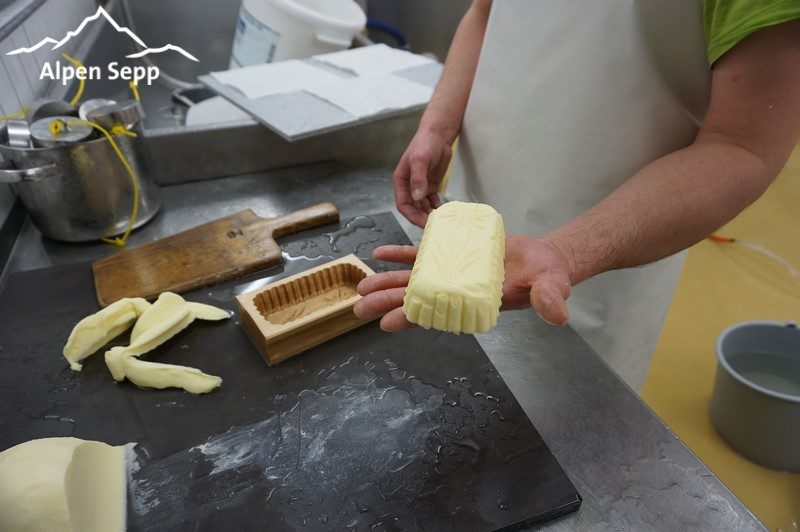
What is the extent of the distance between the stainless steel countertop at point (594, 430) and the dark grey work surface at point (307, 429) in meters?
0.05

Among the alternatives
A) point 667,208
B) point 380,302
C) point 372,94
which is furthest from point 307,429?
point 372,94

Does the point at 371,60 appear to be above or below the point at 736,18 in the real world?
below

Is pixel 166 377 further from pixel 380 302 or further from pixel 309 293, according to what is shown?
pixel 380 302

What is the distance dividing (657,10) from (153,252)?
1.15m

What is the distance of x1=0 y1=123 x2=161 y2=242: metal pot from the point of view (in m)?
1.13

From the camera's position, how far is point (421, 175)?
3.77 ft

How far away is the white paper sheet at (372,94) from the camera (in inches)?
60.7

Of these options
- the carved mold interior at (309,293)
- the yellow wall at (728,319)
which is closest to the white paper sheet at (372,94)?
the carved mold interior at (309,293)

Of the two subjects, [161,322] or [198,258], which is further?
[198,258]

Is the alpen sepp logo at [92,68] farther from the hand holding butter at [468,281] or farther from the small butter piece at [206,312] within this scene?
the hand holding butter at [468,281]

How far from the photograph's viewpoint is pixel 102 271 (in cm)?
116

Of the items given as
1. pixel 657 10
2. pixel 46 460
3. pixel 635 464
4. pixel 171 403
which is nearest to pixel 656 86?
pixel 657 10

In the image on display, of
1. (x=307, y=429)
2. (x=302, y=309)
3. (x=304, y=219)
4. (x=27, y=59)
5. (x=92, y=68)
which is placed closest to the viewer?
(x=307, y=429)

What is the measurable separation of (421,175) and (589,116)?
1.20 ft
